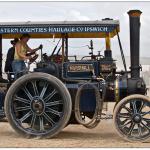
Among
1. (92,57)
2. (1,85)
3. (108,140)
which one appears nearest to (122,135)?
(108,140)

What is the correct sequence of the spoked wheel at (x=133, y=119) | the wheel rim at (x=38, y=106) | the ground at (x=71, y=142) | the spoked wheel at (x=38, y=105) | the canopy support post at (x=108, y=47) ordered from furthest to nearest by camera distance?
the canopy support post at (x=108, y=47), the wheel rim at (x=38, y=106), the spoked wheel at (x=38, y=105), the spoked wheel at (x=133, y=119), the ground at (x=71, y=142)

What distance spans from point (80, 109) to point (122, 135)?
95 cm

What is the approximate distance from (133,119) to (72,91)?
125 cm

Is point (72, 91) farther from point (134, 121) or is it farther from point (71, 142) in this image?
point (134, 121)

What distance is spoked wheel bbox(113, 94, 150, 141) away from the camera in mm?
8695

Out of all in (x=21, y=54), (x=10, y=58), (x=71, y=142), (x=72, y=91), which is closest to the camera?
(x=71, y=142)

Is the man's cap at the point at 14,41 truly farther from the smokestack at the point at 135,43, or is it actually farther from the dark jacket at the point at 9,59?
the smokestack at the point at 135,43

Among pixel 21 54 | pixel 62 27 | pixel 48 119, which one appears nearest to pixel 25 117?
pixel 48 119

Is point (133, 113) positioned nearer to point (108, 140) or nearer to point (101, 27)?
point (108, 140)

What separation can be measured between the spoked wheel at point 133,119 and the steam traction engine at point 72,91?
0.02 metres

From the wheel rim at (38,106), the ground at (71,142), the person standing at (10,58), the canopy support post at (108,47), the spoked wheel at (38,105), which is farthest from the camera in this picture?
the person standing at (10,58)

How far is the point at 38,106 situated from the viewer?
9031 millimetres

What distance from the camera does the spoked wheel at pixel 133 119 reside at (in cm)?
870

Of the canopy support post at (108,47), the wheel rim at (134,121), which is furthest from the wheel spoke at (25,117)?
the canopy support post at (108,47)
